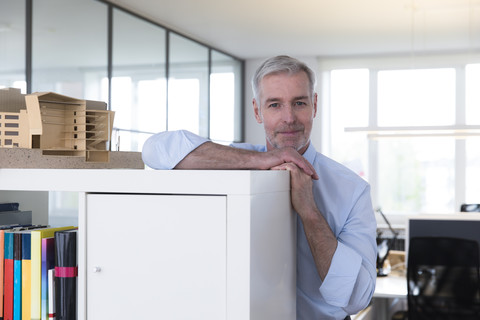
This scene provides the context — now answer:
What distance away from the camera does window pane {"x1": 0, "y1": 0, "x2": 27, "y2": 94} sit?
3.73 metres

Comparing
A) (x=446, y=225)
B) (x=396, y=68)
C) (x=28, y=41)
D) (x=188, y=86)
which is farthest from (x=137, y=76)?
(x=396, y=68)

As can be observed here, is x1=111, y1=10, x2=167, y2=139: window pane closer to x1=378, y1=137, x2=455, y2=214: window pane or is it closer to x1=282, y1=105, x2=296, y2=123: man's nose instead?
x1=378, y1=137, x2=455, y2=214: window pane

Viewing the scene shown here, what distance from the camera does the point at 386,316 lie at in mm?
4266

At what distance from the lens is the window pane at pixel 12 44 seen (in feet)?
12.2

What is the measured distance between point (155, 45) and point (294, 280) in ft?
15.3

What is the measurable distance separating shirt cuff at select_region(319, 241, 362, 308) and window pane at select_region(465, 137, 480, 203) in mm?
6326

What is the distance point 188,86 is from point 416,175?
2973 millimetres

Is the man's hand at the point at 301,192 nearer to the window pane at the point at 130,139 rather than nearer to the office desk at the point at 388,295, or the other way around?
the office desk at the point at 388,295

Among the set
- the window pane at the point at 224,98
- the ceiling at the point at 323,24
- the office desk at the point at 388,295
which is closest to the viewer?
the office desk at the point at 388,295

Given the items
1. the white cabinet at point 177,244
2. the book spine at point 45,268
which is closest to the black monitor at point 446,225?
the white cabinet at point 177,244

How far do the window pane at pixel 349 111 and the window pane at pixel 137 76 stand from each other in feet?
8.45

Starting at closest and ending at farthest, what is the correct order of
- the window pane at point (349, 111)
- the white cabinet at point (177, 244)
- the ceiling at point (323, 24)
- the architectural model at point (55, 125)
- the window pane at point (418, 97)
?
the white cabinet at point (177, 244), the architectural model at point (55, 125), the ceiling at point (323, 24), the window pane at point (418, 97), the window pane at point (349, 111)

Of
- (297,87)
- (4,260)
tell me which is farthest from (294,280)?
(4,260)

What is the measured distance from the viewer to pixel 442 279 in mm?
3529
